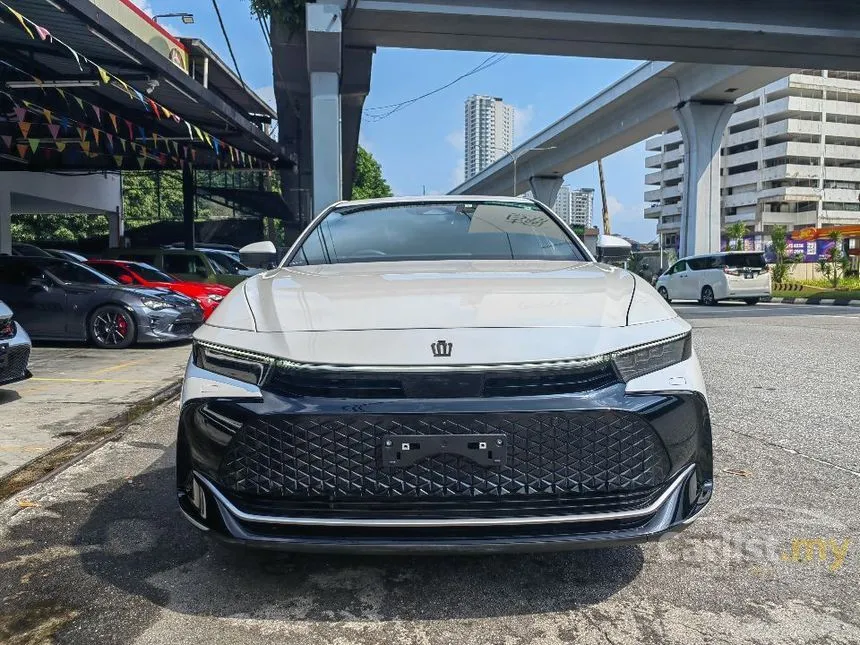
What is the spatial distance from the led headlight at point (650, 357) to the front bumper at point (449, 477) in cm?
10

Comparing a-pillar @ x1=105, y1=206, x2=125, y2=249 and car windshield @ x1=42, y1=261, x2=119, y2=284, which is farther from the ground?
a-pillar @ x1=105, y1=206, x2=125, y2=249

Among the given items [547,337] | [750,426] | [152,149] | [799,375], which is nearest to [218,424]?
[547,337]

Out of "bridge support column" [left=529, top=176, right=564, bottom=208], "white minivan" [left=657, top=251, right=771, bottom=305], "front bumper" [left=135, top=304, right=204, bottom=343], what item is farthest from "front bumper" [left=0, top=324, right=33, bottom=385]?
"bridge support column" [left=529, top=176, right=564, bottom=208]

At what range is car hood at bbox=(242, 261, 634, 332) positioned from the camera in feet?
7.55

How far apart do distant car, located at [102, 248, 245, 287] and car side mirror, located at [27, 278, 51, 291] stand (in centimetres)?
447

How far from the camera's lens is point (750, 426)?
4.77 m

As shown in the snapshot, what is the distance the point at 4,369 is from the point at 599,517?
495 centimetres

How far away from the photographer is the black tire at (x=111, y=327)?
957cm

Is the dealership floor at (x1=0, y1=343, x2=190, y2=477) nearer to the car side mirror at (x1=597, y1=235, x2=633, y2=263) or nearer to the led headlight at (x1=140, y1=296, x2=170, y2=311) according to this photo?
the led headlight at (x1=140, y1=296, x2=170, y2=311)

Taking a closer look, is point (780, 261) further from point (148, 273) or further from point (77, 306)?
point (77, 306)

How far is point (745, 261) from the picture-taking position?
2106 cm

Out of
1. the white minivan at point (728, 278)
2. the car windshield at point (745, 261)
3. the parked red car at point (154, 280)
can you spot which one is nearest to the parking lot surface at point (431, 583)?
the parked red car at point (154, 280)

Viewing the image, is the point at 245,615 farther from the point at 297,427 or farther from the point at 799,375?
the point at 799,375

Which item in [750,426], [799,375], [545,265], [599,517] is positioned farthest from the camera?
[799,375]
